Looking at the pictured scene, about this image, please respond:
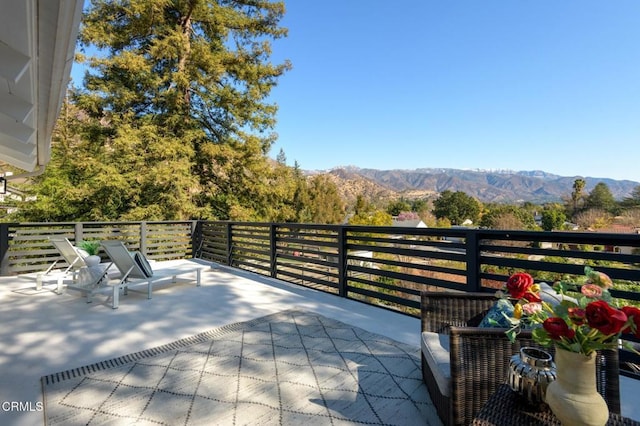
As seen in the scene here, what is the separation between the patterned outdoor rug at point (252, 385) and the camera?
1.98 meters

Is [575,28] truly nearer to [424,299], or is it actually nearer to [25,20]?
[424,299]

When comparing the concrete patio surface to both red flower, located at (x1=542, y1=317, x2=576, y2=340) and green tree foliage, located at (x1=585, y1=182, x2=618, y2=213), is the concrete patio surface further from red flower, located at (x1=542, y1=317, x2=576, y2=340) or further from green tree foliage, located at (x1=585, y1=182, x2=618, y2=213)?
green tree foliage, located at (x1=585, y1=182, x2=618, y2=213)

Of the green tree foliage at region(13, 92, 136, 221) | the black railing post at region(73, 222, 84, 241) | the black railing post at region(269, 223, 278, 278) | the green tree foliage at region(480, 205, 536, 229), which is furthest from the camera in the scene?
the green tree foliage at region(480, 205, 536, 229)

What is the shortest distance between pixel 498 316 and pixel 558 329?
0.99 meters

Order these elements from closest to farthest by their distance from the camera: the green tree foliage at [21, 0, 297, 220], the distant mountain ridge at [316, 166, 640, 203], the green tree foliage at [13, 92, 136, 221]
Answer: the green tree foliage at [13, 92, 136, 221]
the green tree foliage at [21, 0, 297, 220]
the distant mountain ridge at [316, 166, 640, 203]

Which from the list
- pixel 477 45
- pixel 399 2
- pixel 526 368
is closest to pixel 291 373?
pixel 526 368

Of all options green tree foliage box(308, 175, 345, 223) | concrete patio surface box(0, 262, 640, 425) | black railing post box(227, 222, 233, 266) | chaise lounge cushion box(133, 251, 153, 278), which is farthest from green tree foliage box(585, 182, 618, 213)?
chaise lounge cushion box(133, 251, 153, 278)

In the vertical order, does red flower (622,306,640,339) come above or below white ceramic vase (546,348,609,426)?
above

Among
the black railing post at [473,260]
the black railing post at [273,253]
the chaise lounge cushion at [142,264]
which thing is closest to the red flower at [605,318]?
the black railing post at [473,260]

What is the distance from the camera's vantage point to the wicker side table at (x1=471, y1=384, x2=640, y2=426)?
1.19 metres

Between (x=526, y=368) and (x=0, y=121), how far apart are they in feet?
13.0

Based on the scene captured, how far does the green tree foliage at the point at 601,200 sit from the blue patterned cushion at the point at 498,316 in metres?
44.3

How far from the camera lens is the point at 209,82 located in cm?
1154

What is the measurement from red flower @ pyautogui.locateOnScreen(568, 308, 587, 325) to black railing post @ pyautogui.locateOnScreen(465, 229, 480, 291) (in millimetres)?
2368
